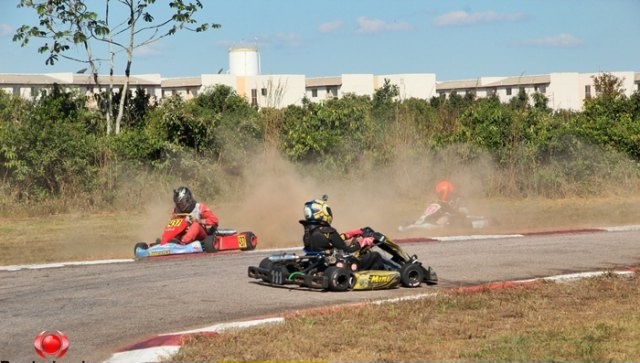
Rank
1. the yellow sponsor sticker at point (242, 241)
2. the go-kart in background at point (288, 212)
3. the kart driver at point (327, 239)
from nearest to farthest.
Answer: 1. the kart driver at point (327, 239)
2. the yellow sponsor sticker at point (242, 241)
3. the go-kart in background at point (288, 212)

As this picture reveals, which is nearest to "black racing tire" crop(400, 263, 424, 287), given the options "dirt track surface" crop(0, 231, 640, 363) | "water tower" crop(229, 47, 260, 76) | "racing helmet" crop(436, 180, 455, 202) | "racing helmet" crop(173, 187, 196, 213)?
"dirt track surface" crop(0, 231, 640, 363)

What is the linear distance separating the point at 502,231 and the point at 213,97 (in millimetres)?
13149

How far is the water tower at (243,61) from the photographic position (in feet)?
292

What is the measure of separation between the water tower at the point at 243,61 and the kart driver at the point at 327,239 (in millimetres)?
75721

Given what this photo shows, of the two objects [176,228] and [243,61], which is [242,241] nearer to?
[176,228]

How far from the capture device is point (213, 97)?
3294 cm

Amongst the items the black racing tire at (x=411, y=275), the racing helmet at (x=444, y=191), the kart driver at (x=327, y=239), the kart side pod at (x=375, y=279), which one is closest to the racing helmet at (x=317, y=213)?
the kart driver at (x=327, y=239)

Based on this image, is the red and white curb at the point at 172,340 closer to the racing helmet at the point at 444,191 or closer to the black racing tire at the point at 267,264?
the black racing tire at the point at 267,264

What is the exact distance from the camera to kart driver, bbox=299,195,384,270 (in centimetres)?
1366

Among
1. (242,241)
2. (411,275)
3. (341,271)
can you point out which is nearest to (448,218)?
(242,241)

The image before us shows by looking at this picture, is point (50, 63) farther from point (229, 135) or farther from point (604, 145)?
point (604, 145)

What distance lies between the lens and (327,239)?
13.6 m

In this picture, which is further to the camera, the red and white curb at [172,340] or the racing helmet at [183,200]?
the racing helmet at [183,200]

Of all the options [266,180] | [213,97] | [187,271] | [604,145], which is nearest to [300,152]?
[266,180]
